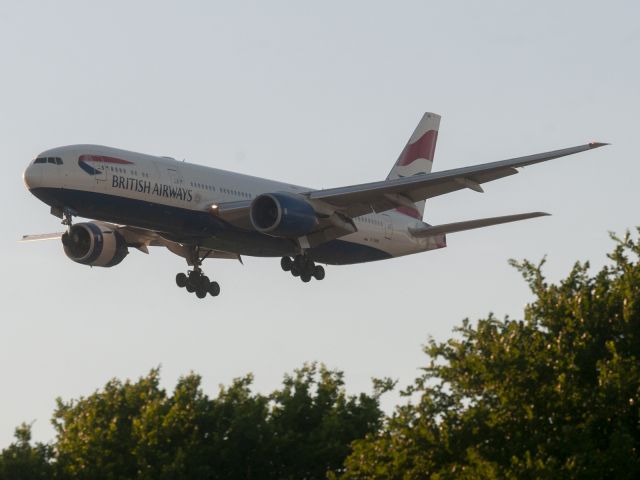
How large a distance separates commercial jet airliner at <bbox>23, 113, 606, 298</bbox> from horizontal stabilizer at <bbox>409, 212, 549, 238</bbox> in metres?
0.05

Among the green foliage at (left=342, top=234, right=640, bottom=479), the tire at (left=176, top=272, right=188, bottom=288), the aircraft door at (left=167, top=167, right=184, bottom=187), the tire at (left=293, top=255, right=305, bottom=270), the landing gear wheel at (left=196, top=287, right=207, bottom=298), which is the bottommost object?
the green foliage at (left=342, top=234, right=640, bottom=479)

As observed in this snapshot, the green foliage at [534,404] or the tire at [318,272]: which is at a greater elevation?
the tire at [318,272]

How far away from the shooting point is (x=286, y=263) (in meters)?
57.3

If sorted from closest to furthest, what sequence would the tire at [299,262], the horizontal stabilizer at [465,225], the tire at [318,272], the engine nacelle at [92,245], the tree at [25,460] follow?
1. the tree at [25,460]
2. the horizontal stabilizer at [465,225]
3. the tire at [299,262]
4. the engine nacelle at [92,245]
5. the tire at [318,272]

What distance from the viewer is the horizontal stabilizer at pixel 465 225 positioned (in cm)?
A: 5525

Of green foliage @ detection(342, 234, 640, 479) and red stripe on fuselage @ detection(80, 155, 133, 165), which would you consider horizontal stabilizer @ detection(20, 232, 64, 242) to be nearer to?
red stripe on fuselage @ detection(80, 155, 133, 165)

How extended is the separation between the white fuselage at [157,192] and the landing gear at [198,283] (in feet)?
8.37

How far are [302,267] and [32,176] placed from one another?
1148cm

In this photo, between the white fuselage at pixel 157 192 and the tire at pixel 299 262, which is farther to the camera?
the tire at pixel 299 262

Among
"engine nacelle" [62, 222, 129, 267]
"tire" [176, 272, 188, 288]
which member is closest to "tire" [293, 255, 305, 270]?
"tire" [176, 272, 188, 288]

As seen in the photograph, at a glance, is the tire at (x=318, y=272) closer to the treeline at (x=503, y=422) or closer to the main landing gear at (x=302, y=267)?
the main landing gear at (x=302, y=267)

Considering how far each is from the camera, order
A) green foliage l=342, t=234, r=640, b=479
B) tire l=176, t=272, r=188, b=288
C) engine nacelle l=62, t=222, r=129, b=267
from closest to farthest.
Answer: green foliage l=342, t=234, r=640, b=479 < engine nacelle l=62, t=222, r=129, b=267 < tire l=176, t=272, r=188, b=288

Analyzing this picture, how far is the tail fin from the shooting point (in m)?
67.8

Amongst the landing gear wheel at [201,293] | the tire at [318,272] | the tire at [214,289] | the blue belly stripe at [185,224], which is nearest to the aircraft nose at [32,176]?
the blue belly stripe at [185,224]
